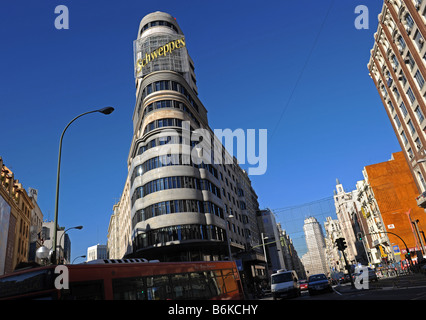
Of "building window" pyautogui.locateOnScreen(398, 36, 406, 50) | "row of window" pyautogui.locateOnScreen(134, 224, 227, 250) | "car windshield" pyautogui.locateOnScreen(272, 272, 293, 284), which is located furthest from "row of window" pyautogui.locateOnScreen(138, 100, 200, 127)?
"building window" pyautogui.locateOnScreen(398, 36, 406, 50)

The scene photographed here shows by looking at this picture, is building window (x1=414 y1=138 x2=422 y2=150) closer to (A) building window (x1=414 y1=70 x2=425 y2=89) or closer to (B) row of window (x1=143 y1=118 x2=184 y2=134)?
(A) building window (x1=414 y1=70 x2=425 y2=89)

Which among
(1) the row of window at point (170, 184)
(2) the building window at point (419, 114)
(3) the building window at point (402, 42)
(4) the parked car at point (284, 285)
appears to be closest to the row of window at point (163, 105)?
(1) the row of window at point (170, 184)

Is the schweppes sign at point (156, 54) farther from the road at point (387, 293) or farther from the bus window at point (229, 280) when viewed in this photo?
the road at point (387, 293)

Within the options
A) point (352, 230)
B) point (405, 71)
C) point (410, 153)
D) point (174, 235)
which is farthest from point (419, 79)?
point (352, 230)

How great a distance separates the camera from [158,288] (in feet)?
37.7

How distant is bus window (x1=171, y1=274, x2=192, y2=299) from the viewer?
12.2 metres

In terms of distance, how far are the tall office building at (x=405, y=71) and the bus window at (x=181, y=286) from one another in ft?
105

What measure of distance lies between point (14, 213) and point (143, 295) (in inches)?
1719

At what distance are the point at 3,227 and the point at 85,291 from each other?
124ft

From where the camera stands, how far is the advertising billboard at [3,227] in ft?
126

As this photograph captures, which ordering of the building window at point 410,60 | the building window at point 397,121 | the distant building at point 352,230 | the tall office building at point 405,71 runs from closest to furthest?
the tall office building at point 405,71 → the building window at point 410,60 → the building window at point 397,121 → the distant building at point 352,230

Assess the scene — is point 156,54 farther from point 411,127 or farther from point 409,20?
point 411,127
